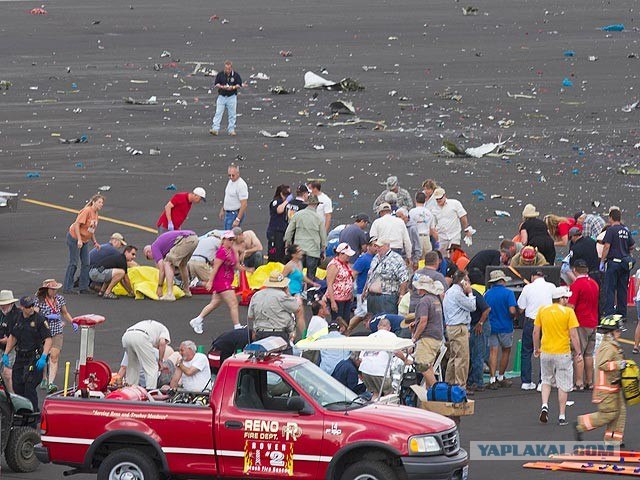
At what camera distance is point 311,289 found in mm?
22500

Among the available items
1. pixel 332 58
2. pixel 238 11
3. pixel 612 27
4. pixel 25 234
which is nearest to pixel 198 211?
pixel 25 234

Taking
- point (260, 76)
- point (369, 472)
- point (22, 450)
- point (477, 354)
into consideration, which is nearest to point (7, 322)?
point (22, 450)

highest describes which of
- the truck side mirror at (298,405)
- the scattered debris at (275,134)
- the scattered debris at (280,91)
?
the scattered debris at (280,91)

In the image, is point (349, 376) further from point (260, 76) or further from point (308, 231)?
point (260, 76)

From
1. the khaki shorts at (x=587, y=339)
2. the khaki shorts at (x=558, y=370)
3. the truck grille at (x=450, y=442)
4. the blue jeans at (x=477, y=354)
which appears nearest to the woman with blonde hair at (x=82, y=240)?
the blue jeans at (x=477, y=354)

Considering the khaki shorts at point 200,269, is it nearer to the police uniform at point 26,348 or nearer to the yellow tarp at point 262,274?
the yellow tarp at point 262,274

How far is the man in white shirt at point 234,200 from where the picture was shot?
25641 millimetres

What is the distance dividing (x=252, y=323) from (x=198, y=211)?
478 inches

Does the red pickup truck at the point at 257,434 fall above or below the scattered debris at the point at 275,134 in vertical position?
below

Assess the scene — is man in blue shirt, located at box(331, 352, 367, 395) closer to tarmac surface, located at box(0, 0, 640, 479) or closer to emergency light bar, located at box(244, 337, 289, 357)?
tarmac surface, located at box(0, 0, 640, 479)

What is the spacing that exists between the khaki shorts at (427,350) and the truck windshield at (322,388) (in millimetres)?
3387

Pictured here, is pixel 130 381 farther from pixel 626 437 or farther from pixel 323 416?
pixel 626 437

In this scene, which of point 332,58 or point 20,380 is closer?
point 20,380

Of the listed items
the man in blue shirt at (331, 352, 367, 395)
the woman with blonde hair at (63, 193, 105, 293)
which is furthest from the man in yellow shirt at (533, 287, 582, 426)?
the woman with blonde hair at (63, 193, 105, 293)
